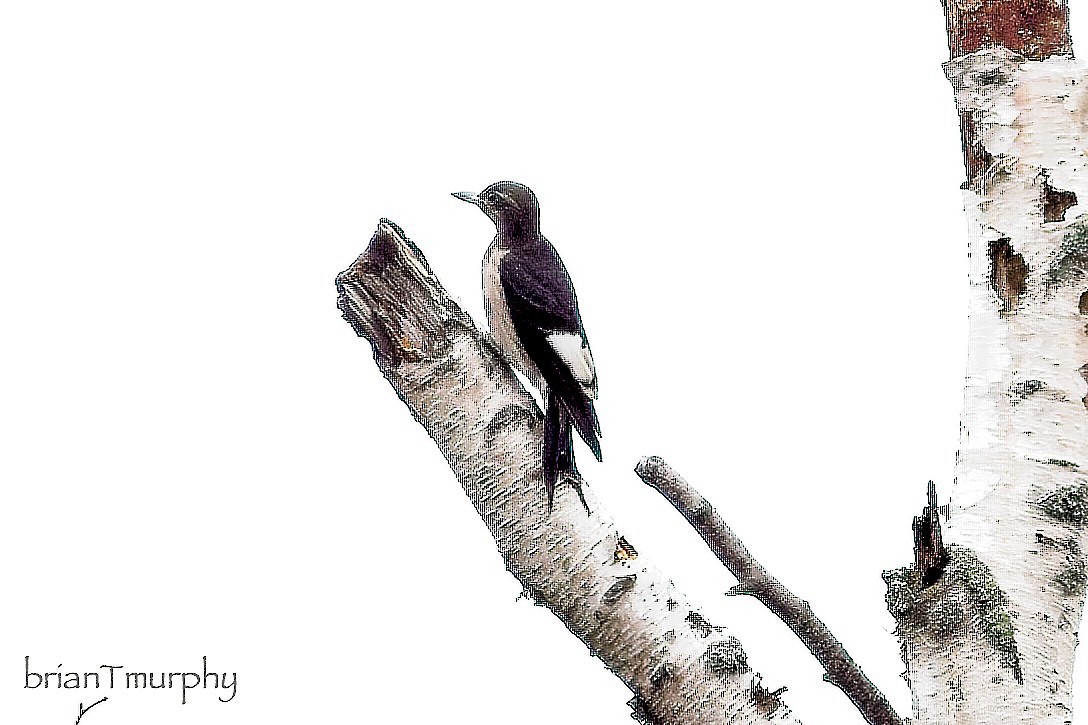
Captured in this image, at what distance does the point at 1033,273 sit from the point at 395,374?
1.89 ft

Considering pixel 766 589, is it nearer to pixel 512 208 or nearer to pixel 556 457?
pixel 556 457

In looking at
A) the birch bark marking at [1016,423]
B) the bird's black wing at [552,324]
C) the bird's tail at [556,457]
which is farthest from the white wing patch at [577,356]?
the birch bark marking at [1016,423]

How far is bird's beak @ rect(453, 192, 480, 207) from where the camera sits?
177 cm

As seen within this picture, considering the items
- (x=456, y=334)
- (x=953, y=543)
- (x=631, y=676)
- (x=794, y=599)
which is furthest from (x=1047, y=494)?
(x=456, y=334)

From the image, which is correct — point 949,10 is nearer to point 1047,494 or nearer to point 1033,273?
point 1033,273

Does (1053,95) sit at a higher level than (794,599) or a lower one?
higher

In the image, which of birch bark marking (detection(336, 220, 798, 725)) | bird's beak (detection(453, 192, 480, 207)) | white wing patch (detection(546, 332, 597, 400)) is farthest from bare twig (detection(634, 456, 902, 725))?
bird's beak (detection(453, 192, 480, 207))

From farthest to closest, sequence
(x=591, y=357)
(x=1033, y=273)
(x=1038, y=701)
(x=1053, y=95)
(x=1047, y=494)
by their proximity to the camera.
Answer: (x=591, y=357) → (x=1053, y=95) → (x=1033, y=273) → (x=1047, y=494) → (x=1038, y=701)

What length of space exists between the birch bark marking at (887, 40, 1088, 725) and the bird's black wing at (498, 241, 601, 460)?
0.38m

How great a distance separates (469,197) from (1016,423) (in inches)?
40.2

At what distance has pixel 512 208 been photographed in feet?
5.54

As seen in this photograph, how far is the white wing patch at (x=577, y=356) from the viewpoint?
49.7 inches

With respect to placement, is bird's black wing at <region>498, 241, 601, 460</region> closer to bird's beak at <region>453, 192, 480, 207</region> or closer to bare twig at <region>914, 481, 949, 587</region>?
bird's beak at <region>453, 192, 480, 207</region>

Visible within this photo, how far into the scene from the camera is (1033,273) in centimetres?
102
